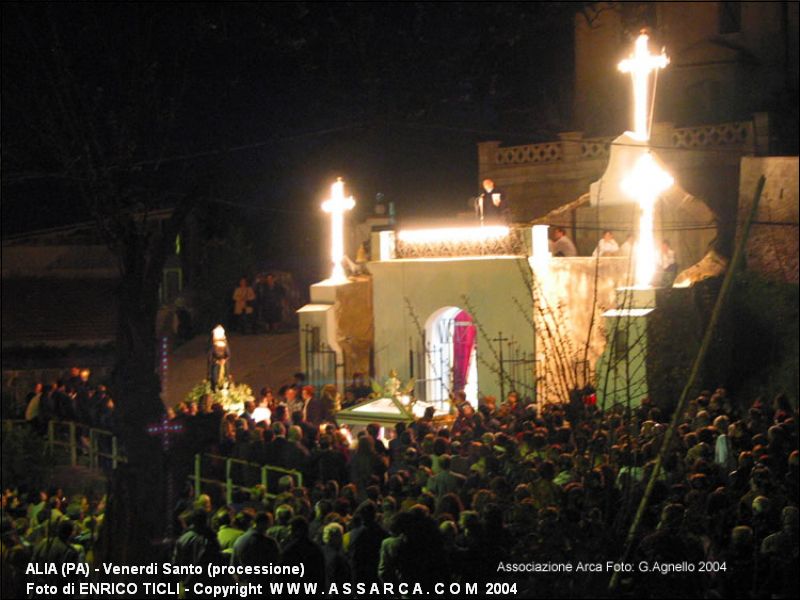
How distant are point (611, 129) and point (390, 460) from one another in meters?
19.6

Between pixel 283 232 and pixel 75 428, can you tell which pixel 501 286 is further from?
pixel 283 232

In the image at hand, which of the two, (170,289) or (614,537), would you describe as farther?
(170,289)

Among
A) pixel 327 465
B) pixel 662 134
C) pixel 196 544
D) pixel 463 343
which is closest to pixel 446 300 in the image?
pixel 463 343

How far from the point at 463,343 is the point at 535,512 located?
40.5ft

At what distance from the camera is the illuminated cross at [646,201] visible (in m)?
17.5

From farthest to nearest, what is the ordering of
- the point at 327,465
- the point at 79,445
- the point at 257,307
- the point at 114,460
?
the point at 257,307
the point at 79,445
the point at 114,460
the point at 327,465

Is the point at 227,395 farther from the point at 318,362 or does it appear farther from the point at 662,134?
the point at 662,134

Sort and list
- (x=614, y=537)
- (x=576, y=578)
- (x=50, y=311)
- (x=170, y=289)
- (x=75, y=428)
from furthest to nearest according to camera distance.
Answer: (x=170, y=289) < (x=50, y=311) < (x=75, y=428) < (x=614, y=537) < (x=576, y=578)

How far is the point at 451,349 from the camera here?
21172 mm

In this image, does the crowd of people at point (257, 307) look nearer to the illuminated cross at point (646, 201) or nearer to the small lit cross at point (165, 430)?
the illuminated cross at point (646, 201)

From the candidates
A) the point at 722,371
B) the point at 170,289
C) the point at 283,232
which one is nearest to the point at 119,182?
the point at 170,289

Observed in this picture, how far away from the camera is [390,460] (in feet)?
43.0

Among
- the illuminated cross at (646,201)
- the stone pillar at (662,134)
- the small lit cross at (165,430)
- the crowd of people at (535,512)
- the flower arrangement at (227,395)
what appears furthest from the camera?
the stone pillar at (662,134)

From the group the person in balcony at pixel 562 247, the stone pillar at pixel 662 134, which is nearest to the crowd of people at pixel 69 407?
the person in balcony at pixel 562 247
